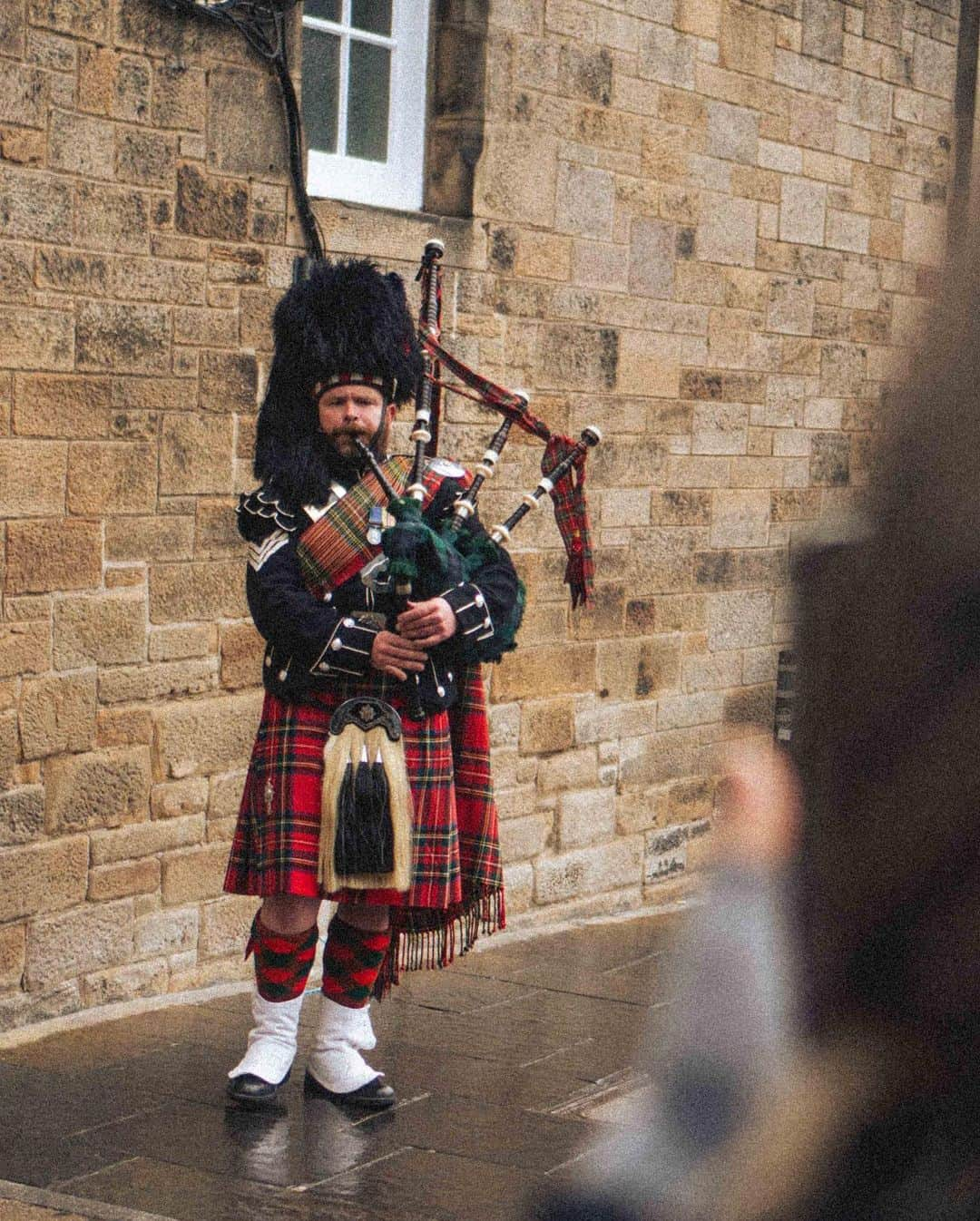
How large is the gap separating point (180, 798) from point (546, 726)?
5.84 ft

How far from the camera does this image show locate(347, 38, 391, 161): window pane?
6.71m

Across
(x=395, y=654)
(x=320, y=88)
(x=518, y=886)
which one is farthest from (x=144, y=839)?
(x=320, y=88)

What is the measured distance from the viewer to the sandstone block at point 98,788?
546 cm

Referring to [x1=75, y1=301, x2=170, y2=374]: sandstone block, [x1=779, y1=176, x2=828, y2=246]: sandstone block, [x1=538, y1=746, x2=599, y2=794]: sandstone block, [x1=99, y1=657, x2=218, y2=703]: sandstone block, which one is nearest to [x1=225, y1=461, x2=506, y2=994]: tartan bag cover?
[x1=99, y1=657, x2=218, y2=703]: sandstone block

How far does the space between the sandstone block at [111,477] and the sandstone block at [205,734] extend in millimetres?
608

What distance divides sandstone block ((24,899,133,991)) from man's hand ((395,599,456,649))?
5.35ft

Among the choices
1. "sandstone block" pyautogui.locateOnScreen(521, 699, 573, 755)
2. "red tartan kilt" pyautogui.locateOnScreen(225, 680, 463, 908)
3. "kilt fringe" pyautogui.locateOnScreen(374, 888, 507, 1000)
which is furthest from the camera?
"sandstone block" pyautogui.locateOnScreen(521, 699, 573, 755)

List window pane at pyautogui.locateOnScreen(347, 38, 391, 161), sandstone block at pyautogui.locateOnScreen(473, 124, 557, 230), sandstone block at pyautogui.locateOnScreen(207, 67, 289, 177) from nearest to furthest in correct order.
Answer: sandstone block at pyautogui.locateOnScreen(207, 67, 289, 177) < window pane at pyautogui.locateOnScreen(347, 38, 391, 161) < sandstone block at pyautogui.locateOnScreen(473, 124, 557, 230)

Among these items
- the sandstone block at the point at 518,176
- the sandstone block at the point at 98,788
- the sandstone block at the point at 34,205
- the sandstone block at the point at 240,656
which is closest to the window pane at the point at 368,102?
the sandstone block at the point at 518,176

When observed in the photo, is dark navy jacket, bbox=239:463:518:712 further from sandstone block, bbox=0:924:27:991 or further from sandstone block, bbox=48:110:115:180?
sandstone block, bbox=48:110:115:180

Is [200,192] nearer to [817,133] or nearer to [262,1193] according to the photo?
[262,1193]

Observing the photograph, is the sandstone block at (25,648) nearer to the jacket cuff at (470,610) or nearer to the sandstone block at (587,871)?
the jacket cuff at (470,610)

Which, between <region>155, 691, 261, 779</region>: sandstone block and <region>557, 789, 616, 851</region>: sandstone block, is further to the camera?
<region>557, 789, 616, 851</region>: sandstone block

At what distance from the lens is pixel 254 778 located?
15.2 ft
